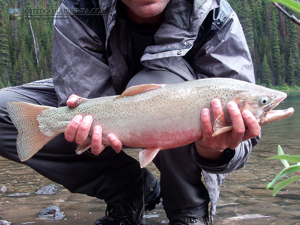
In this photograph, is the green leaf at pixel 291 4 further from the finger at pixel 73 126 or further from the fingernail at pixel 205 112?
the finger at pixel 73 126

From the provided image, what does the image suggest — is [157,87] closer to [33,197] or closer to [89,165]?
[89,165]

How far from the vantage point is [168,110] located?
1.88 meters

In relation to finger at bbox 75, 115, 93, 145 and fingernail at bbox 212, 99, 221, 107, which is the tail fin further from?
fingernail at bbox 212, 99, 221, 107

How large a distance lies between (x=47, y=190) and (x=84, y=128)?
4.74ft

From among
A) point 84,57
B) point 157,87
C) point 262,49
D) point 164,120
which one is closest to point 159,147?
point 164,120

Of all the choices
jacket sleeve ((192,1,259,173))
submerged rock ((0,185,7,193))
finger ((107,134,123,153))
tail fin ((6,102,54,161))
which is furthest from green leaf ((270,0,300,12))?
submerged rock ((0,185,7,193))

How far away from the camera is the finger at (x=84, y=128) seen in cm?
195

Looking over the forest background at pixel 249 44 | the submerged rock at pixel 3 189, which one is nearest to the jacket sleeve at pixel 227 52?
the submerged rock at pixel 3 189

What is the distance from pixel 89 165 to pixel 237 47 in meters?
1.34

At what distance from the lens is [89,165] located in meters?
2.53

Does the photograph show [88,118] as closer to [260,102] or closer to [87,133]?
[87,133]

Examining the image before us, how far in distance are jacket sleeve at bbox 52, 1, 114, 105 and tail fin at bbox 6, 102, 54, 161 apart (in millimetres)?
303

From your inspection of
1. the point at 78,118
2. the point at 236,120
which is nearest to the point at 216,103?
the point at 236,120

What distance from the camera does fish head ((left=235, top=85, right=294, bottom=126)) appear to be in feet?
5.87
